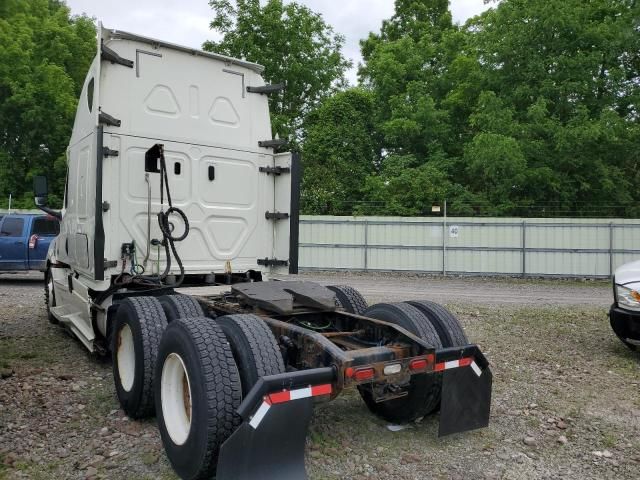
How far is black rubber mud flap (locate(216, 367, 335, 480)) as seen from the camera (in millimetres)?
3037

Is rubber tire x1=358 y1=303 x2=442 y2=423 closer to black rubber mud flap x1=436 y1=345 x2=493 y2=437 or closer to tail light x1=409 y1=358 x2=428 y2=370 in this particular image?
black rubber mud flap x1=436 y1=345 x2=493 y2=437

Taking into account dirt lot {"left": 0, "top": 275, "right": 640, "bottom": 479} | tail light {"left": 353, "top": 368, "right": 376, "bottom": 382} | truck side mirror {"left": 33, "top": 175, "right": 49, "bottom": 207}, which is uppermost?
truck side mirror {"left": 33, "top": 175, "right": 49, "bottom": 207}

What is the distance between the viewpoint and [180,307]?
476 centimetres

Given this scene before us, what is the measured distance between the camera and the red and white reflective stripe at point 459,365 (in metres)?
3.78

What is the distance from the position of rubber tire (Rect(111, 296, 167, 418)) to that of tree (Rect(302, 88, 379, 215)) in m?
19.1

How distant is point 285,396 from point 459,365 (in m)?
1.36

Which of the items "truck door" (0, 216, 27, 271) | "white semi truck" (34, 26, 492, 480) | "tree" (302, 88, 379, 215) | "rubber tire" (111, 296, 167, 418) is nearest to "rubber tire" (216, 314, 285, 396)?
"white semi truck" (34, 26, 492, 480)

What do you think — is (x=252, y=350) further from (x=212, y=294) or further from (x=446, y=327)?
(x=212, y=294)

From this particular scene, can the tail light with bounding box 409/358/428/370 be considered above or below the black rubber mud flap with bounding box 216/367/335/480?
above

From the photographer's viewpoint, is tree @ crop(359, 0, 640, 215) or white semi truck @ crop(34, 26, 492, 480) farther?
tree @ crop(359, 0, 640, 215)

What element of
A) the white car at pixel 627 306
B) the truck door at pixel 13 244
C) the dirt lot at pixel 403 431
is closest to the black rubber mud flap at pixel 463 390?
the dirt lot at pixel 403 431

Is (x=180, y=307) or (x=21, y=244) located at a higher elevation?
(x=21, y=244)

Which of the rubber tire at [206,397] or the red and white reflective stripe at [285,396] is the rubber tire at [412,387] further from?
the rubber tire at [206,397]

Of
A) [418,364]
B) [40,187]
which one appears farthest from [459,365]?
[40,187]
